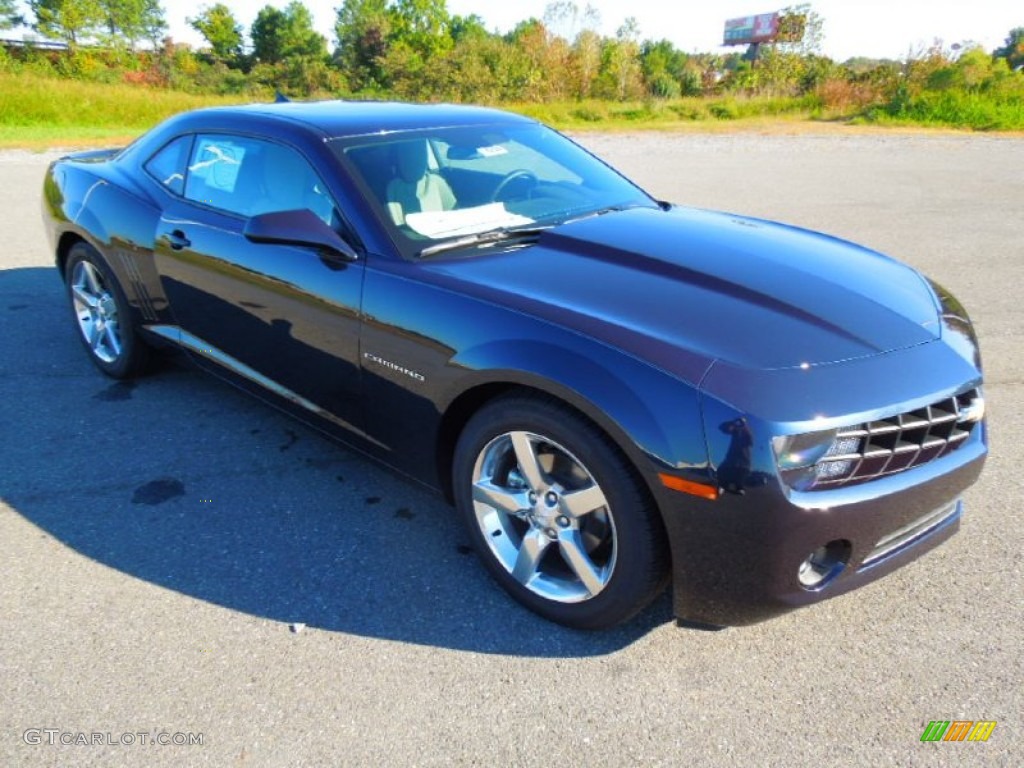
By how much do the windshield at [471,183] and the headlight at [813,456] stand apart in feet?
4.67

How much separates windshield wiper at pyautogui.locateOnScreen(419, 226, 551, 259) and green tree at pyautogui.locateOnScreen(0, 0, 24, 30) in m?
77.7

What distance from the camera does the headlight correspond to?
2037 millimetres

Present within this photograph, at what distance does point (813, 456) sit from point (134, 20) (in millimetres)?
83942

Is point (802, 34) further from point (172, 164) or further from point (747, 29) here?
point (747, 29)

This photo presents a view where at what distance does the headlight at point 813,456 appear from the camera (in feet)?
6.68

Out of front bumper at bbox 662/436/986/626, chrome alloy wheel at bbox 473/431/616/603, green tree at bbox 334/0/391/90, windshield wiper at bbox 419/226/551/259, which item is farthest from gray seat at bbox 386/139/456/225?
green tree at bbox 334/0/391/90

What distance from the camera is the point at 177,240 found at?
370 cm

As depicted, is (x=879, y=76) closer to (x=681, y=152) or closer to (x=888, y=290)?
(x=681, y=152)

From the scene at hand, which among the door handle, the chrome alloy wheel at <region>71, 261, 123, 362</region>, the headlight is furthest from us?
the chrome alloy wheel at <region>71, 261, 123, 362</region>

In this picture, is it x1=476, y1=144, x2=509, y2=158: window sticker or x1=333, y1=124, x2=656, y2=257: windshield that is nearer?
x1=333, y1=124, x2=656, y2=257: windshield

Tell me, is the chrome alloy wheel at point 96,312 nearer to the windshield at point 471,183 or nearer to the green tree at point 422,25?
the windshield at point 471,183
